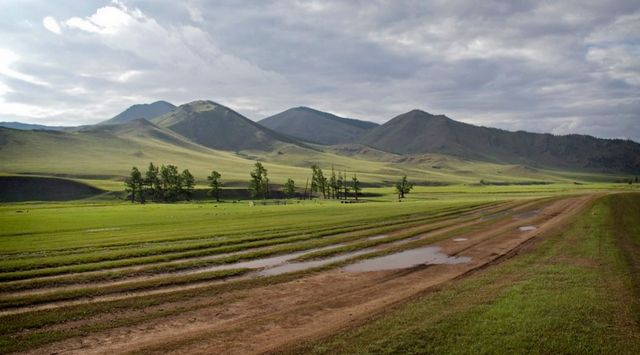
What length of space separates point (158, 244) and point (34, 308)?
16.9 m

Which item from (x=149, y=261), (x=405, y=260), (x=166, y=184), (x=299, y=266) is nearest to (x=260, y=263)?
(x=299, y=266)

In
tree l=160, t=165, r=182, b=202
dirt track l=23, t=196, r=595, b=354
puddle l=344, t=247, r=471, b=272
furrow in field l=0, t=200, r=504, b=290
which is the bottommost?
dirt track l=23, t=196, r=595, b=354

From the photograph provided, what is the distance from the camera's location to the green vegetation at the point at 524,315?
13695mm

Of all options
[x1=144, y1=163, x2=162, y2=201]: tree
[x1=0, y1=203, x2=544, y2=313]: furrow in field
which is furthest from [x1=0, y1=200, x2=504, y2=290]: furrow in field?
[x1=144, y1=163, x2=162, y2=201]: tree

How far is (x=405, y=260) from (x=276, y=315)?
13214mm

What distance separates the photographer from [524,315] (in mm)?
16266

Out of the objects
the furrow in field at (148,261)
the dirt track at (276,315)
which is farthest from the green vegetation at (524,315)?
the furrow in field at (148,261)

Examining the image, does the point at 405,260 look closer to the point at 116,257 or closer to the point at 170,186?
the point at 116,257

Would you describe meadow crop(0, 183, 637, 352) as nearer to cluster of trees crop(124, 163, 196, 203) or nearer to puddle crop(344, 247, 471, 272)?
puddle crop(344, 247, 471, 272)

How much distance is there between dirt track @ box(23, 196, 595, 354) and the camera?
14.3 meters

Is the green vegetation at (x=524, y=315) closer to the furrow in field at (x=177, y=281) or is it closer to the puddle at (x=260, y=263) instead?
the furrow in field at (x=177, y=281)

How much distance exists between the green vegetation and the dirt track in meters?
1.27

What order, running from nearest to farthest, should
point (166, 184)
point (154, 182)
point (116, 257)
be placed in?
point (116, 257) → point (166, 184) → point (154, 182)

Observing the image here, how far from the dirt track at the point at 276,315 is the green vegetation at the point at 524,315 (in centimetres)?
127
